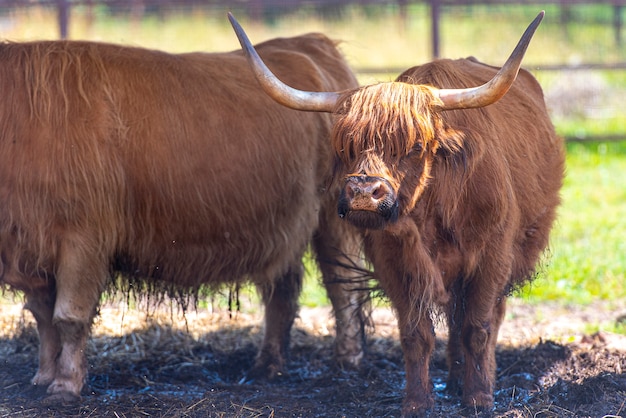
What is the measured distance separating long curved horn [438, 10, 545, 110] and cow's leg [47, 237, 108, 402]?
6.35 ft

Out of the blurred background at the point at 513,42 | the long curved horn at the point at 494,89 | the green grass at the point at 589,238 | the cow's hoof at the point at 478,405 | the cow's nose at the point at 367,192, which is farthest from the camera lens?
the blurred background at the point at 513,42

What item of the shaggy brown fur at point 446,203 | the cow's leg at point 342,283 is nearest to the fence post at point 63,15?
the cow's leg at point 342,283

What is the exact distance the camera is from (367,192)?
11.5 feet

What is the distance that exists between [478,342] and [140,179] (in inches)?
75.5

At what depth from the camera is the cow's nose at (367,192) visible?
3502 millimetres

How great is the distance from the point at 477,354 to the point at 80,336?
2.03m

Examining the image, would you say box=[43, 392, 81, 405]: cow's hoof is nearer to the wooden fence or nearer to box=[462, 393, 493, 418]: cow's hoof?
box=[462, 393, 493, 418]: cow's hoof

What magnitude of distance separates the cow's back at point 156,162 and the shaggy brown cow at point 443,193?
79 centimetres

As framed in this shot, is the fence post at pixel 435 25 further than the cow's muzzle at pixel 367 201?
Yes

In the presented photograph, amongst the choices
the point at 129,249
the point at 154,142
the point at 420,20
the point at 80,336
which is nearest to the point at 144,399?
the point at 80,336

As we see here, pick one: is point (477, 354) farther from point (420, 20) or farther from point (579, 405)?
point (420, 20)

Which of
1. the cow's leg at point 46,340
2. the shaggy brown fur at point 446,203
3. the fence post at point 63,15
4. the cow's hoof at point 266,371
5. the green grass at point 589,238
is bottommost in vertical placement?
the cow's hoof at point 266,371

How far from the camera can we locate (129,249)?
15.1ft

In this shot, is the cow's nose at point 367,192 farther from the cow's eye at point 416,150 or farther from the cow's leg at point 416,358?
the cow's leg at point 416,358
